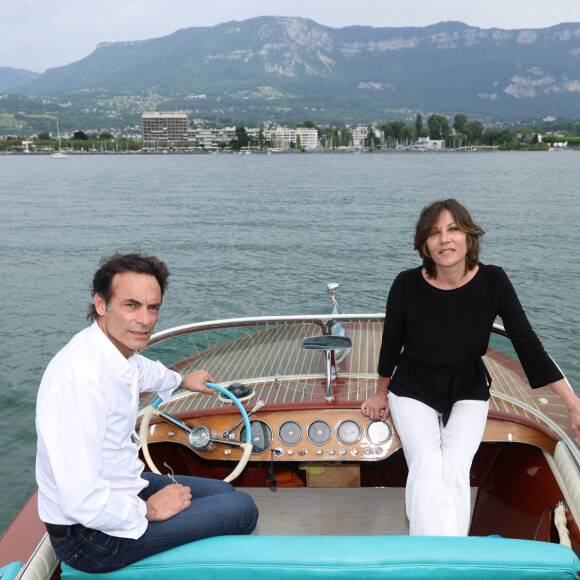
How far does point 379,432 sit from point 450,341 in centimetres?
90

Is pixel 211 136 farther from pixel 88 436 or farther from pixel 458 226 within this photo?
pixel 88 436

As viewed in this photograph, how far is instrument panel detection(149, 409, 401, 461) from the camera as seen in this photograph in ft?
11.2

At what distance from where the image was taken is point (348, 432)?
3438mm

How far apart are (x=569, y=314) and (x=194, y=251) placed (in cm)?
1137

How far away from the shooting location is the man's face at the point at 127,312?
6.65 feet

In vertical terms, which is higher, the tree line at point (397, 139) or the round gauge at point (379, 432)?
the tree line at point (397, 139)

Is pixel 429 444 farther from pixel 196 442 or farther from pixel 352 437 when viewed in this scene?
pixel 196 442

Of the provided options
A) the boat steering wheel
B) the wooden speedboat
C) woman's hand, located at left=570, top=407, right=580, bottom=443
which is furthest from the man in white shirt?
woman's hand, located at left=570, top=407, right=580, bottom=443

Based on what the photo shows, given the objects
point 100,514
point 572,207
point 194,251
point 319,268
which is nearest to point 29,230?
point 194,251

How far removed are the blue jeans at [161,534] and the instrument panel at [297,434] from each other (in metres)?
1.02

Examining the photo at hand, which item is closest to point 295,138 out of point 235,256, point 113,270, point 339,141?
point 339,141

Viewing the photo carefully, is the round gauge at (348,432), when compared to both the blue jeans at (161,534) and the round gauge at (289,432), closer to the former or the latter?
the round gauge at (289,432)

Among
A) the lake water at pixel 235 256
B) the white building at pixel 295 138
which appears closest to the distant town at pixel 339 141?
the white building at pixel 295 138

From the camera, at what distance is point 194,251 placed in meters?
18.5
